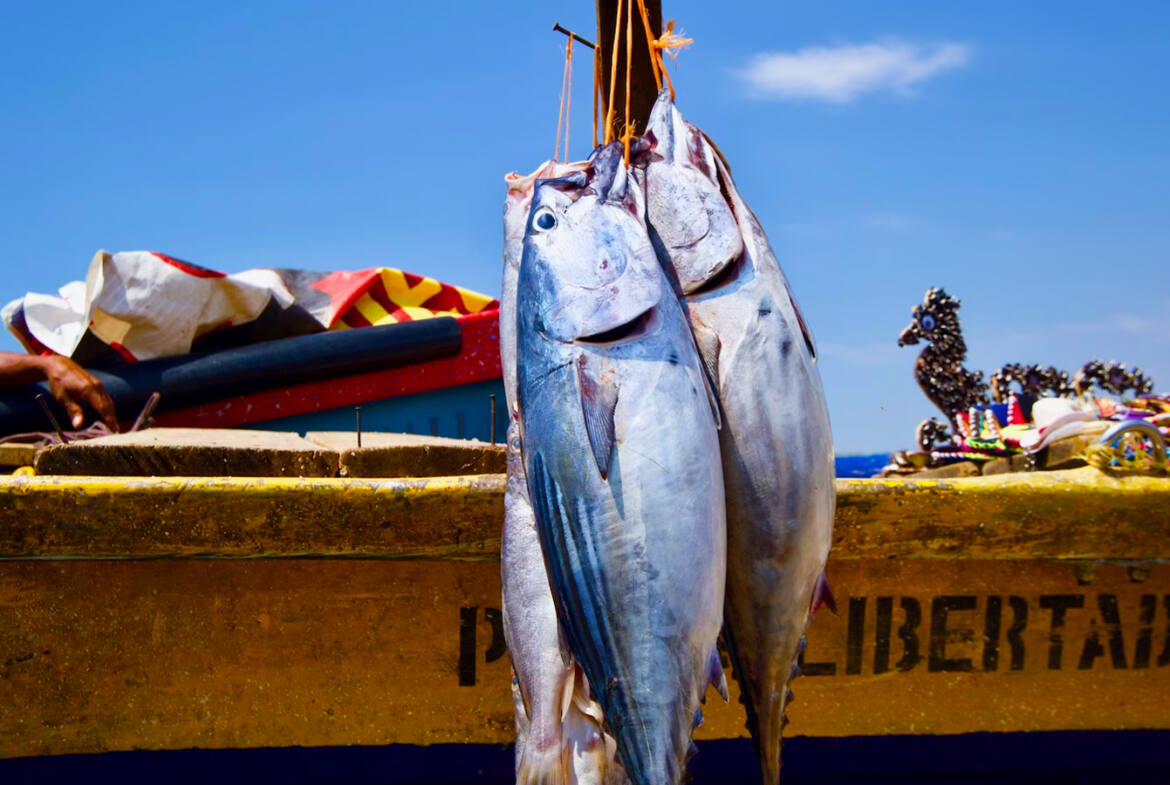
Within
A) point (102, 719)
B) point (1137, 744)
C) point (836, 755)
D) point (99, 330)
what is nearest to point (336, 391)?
point (99, 330)

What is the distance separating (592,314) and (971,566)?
4.37 ft

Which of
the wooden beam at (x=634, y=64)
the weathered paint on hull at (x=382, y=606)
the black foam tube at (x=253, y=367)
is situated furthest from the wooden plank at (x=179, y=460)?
the black foam tube at (x=253, y=367)

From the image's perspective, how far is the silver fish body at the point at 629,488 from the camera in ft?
5.00

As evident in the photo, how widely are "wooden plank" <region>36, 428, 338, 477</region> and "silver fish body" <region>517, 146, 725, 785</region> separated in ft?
5.58

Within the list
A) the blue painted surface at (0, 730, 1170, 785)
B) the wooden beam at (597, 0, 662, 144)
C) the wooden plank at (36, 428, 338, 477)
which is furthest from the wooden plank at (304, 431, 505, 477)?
the wooden beam at (597, 0, 662, 144)

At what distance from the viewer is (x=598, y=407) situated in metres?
1.57

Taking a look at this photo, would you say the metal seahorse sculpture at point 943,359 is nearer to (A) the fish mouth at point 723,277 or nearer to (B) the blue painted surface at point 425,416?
(B) the blue painted surface at point 425,416

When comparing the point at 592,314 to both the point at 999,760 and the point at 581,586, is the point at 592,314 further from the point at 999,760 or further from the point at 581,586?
the point at 999,760

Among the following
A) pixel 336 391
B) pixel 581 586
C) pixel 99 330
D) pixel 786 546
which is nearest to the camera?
pixel 581 586

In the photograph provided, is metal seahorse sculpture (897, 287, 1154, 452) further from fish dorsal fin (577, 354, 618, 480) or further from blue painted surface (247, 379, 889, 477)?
fish dorsal fin (577, 354, 618, 480)

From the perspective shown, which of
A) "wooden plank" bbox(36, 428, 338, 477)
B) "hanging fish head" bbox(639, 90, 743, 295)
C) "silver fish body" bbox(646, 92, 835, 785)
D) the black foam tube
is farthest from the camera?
the black foam tube

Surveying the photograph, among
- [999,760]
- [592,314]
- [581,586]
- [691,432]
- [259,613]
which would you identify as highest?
[592,314]

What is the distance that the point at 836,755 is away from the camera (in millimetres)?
2432

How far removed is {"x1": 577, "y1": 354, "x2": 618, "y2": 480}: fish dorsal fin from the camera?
→ 155 centimetres
